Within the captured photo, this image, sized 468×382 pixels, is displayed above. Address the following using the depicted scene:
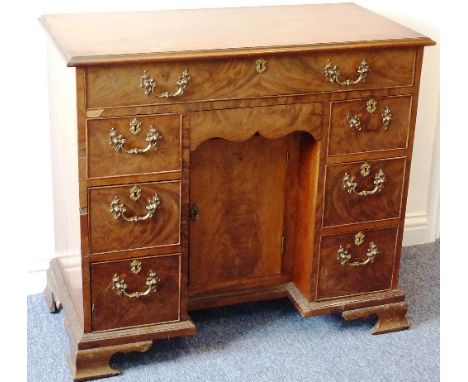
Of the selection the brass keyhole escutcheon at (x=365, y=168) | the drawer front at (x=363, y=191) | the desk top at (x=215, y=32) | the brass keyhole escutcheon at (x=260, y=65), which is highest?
the desk top at (x=215, y=32)

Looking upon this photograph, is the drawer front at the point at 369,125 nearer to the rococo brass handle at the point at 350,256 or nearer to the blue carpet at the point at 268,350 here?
the rococo brass handle at the point at 350,256

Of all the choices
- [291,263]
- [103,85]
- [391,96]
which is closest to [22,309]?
[103,85]

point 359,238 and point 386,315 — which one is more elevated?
point 359,238

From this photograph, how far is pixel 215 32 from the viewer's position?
2027 mm

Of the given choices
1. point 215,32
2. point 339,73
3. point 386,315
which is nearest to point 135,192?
point 215,32

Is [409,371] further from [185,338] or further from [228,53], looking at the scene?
[228,53]

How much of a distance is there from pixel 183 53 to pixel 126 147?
0.90 ft

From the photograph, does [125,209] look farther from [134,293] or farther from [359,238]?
[359,238]

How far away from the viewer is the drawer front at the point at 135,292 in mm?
1998

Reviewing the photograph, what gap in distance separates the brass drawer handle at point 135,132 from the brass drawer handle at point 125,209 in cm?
13

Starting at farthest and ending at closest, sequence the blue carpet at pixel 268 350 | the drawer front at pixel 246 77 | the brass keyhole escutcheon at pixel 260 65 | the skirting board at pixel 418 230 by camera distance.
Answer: the skirting board at pixel 418 230 < the blue carpet at pixel 268 350 < the brass keyhole escutcheon at pixel 260 65 < the drawer front at pixel 246 77

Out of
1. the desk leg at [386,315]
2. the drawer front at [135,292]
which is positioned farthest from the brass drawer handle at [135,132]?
the desk leg at [386,315]

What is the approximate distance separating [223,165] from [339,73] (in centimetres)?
42

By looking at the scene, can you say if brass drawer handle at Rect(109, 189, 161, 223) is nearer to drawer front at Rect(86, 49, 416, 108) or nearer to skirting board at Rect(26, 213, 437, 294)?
drawer front at Rect(86, 49, 416, 108)
